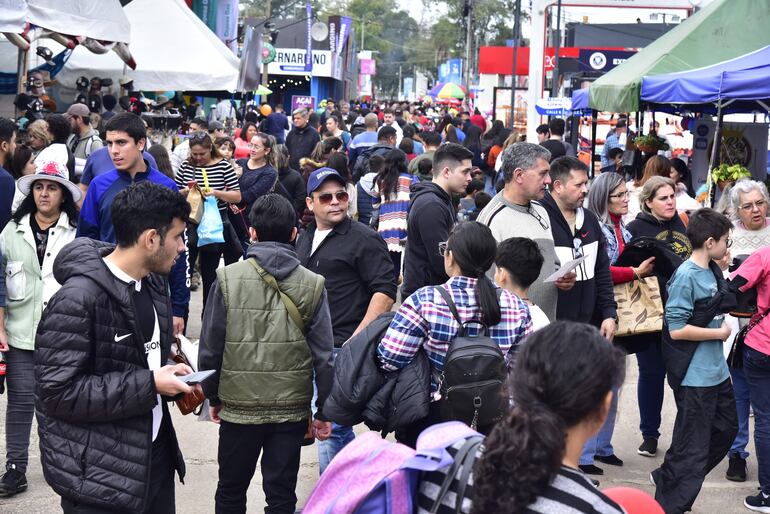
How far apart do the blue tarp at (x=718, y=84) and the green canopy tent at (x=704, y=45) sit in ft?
1.59

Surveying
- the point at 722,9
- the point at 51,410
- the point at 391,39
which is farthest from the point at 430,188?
the point at 391,39

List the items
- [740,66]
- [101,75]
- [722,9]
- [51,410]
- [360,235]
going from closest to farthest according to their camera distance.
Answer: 1. [51,410]
2. [360,235]
3. [740,66]
4. [722,9]
5. [101,75]

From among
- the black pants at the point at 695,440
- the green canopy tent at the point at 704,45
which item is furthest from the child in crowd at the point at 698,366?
the green canopy tent at the point at 704,45

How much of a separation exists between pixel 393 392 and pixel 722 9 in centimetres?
947

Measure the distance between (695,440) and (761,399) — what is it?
674 mm

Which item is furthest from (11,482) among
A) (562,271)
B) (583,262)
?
(583,262)

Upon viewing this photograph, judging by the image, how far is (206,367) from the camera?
450 cm

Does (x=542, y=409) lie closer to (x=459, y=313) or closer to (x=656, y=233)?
(x=459, y=313)

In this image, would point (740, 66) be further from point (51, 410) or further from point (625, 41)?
point (625, 41)

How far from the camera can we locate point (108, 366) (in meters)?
3.58

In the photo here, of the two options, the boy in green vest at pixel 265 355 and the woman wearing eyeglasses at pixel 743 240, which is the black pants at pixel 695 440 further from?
the boy in green vest at pixel 265 355

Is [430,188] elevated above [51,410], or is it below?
above

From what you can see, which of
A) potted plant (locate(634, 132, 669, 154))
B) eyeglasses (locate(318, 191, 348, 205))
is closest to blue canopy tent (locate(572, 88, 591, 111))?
potted plant (locate(634, 132, 669, 154))

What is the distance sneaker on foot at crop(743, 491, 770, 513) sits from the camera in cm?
602
